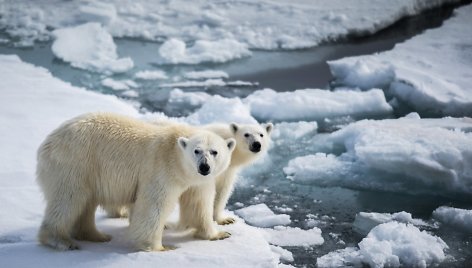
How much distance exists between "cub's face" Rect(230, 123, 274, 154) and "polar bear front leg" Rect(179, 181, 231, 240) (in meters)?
0.59

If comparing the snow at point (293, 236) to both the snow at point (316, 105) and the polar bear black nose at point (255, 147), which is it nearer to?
the polar bear black nose at point (255, 147)

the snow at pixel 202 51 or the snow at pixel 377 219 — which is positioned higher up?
the snow at pixel 202 51

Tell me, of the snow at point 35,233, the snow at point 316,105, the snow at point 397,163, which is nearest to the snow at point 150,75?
the snow at point 316,105

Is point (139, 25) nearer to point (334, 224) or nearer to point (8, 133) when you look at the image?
point (8, 133)

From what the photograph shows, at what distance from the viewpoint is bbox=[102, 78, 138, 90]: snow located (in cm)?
903

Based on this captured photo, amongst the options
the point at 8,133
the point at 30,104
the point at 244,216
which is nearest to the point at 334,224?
the point at 244,216

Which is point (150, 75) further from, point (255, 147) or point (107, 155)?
point (107, 155)

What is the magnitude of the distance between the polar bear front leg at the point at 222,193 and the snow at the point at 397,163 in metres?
1.54

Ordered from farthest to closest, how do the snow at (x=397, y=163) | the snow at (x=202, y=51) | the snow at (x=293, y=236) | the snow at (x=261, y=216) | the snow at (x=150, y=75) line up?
1. the snow at (x=202, y=51)
2. the snow at (x=150, y=75)
3. the snow at (x=397, y=163)
4. the snow at (x=261, y=216)
5. the snow at (x=293, y=236)

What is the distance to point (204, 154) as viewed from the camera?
4.09 m

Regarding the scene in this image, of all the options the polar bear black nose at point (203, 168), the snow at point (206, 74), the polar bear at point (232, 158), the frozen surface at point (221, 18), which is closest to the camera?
the polar bear black nose at point (203, 168)

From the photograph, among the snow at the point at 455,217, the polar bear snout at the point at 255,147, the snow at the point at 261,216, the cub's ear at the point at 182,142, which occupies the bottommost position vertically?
the snow at the point at 261,216

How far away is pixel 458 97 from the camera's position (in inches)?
328

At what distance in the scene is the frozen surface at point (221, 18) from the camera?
11664mm
